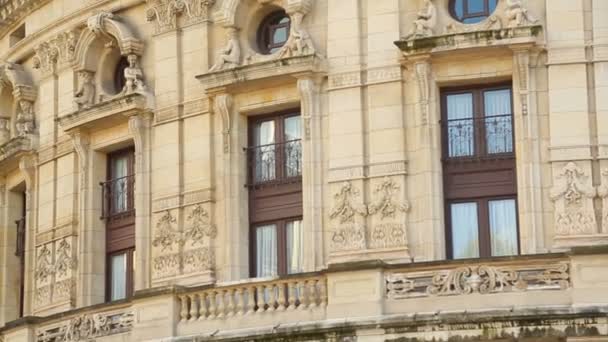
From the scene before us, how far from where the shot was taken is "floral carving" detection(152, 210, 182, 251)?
111ft

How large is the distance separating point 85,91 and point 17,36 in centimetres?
436

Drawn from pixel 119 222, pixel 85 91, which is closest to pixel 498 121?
pixel 119 222

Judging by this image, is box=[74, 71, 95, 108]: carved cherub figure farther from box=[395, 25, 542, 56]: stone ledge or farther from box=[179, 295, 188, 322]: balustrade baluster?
box=[395, 25, 542, 56]: stone ledge

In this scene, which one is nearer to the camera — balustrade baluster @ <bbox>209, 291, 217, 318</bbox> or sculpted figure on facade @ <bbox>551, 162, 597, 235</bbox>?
sculpted figure on facade @ <bbox>551, 162, 597, 235</bbox>

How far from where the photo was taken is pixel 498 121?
31984 mm

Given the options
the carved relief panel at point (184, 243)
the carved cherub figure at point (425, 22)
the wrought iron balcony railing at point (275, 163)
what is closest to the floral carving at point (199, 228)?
the carved relief panel at point (184, 243)

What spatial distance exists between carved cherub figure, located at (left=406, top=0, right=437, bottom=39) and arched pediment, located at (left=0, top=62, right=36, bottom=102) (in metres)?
10.5

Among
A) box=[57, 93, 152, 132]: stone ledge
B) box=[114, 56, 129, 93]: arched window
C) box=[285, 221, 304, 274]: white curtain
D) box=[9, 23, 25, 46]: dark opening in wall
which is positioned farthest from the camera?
box=[9, 23, 25, 46]: dark opening in wall

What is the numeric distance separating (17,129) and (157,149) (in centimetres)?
541

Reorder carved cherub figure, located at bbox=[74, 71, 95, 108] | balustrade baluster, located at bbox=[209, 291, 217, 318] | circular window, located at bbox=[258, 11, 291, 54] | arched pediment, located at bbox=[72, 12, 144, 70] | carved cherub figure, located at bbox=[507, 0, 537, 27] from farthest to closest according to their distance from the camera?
carved cherub figure, located at bbox=[74, 71, 95, 108]
arched pediment, located at bbox=[72, 12, 144, 70]
circular window, located at bbox=[258, 11, 291, 54]
balustrade baluster, located at bbox=[209, 291, 217, 318]
carved cherub figure, located at bbox=[507, 0, 537, 27]

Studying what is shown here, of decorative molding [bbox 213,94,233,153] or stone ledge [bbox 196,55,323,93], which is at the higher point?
stone ledge [bbox 196,55,323,93]

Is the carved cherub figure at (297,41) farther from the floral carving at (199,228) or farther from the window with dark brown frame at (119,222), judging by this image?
the window with dark brown frame at (119,222)

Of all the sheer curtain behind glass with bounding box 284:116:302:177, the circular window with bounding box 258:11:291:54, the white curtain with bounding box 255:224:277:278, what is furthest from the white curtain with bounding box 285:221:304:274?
the circular window with bounding box 258:11:291:54

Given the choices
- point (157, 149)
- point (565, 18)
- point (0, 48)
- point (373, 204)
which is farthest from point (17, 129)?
point (565, 18)
